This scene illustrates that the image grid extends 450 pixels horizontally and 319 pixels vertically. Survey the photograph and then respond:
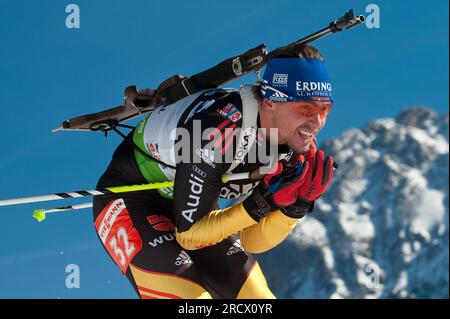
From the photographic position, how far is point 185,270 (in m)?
8.98

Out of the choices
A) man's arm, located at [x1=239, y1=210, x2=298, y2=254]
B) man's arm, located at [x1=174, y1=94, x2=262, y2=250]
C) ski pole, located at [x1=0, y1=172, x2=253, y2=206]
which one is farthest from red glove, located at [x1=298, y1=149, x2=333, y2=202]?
ski pole, located at [x1=0, y1=172, x2=253, y2=206]

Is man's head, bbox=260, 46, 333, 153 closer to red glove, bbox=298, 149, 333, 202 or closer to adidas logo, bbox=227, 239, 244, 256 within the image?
red glove, bbox=298, 149, 333, 202

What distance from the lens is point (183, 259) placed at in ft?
29.8

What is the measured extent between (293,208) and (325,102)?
1155 mm

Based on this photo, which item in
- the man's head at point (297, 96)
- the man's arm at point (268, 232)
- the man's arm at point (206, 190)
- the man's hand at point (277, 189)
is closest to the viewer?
the man's hand at point (277, 189)

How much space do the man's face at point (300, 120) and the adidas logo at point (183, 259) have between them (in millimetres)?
1594

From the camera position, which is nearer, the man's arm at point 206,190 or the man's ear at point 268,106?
the man's arm at point 206,190

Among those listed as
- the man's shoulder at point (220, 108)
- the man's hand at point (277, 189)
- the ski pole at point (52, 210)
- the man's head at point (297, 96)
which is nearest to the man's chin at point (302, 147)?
the man's head at point (297, 96)

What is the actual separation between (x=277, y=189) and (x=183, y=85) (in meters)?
2.14

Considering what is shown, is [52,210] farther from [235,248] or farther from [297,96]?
[297,96]

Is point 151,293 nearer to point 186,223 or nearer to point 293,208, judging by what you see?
point 186,223

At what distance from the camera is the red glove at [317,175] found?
28.1 ft

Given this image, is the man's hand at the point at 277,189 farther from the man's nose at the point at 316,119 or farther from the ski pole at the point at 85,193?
the ski pole at the point at 85,193

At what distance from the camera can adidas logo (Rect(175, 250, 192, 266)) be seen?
9.03 meters
